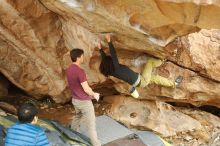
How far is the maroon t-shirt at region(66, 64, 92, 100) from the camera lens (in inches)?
259

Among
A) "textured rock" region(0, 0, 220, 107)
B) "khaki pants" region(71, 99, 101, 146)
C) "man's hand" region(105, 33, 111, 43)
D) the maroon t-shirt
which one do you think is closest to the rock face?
"textured rock" region(0, 0, 220, 107)

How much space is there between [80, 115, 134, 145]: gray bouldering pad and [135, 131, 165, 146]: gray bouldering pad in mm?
344

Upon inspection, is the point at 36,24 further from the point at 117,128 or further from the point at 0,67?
the point at 117,128

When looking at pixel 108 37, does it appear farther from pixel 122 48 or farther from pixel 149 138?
pixel 149 138

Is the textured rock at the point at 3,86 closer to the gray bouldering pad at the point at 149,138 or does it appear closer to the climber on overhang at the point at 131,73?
the climber on overhang at the point at 131,73

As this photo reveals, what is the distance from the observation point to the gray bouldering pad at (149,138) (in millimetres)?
8202

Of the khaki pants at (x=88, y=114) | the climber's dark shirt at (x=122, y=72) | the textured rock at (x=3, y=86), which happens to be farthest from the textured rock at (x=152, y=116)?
the textured rock at (x=3, y=86)

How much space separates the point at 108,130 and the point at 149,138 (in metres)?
0.85

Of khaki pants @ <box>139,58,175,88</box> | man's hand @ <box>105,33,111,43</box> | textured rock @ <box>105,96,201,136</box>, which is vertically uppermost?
man's hand @ <box>105,33,111,43</box>

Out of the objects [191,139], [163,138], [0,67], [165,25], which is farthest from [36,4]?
[191,139]

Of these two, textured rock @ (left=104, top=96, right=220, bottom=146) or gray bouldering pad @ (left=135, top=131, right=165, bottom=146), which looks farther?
textured rock @ (left=104, top=96, right=220, bottom=146)

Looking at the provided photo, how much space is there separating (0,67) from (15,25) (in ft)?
4.18

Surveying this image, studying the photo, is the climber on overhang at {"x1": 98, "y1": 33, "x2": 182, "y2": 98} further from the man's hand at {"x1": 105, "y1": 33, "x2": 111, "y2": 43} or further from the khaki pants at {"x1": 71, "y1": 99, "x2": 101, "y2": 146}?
the khaki pants at {"x1": 71, "y1": 99, "x2": 101, "y2": 146}

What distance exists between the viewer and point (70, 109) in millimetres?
9867
